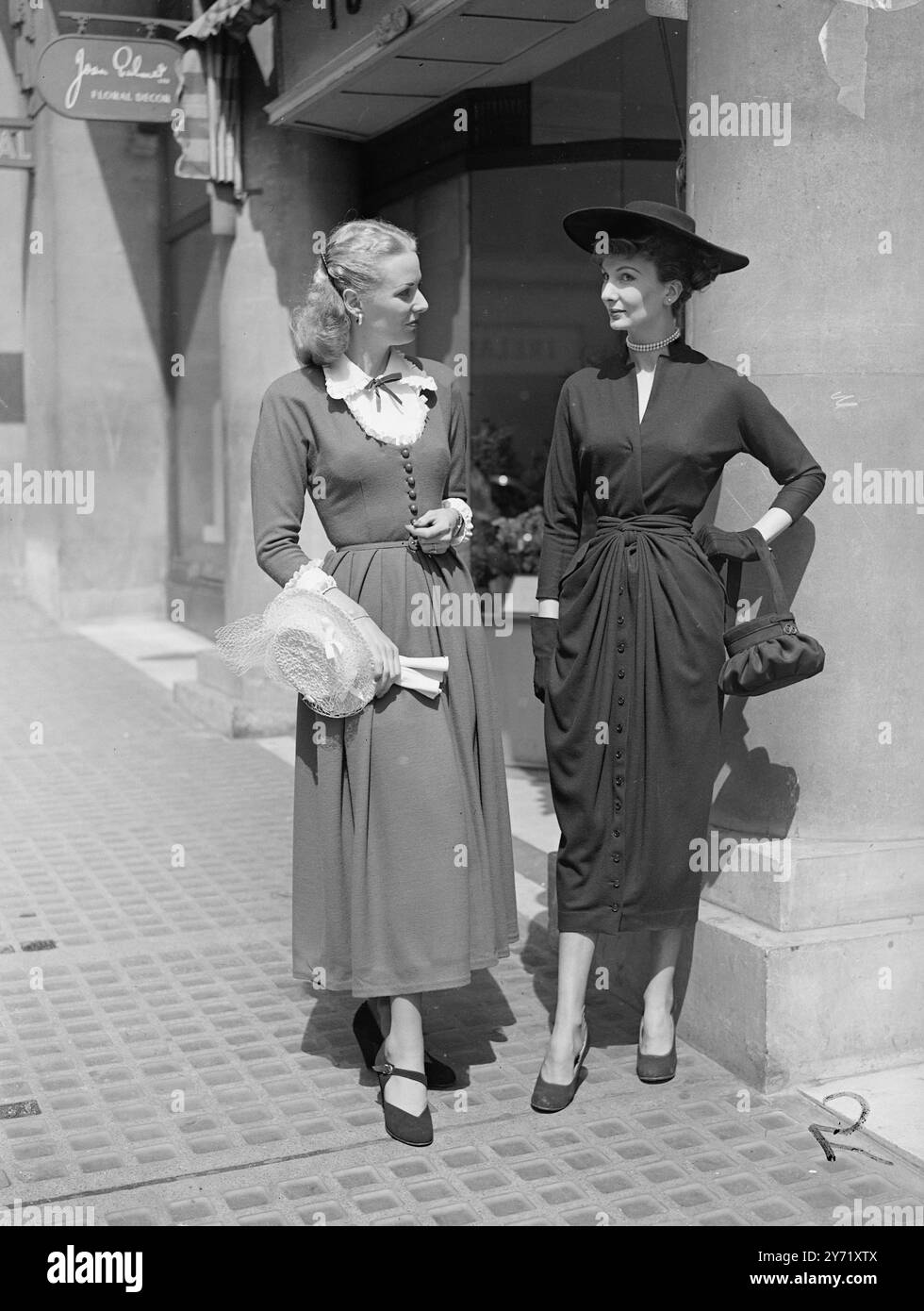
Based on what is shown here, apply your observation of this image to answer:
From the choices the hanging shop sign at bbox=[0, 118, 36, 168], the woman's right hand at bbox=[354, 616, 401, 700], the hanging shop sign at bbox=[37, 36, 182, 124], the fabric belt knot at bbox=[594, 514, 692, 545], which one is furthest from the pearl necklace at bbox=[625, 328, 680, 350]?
the hanging shop sign at bbox=[0, 118, 36, 168]

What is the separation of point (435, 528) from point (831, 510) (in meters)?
1.08

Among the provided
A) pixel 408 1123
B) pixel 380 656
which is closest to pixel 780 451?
pixel 380 656

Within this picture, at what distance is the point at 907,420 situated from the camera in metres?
4.05

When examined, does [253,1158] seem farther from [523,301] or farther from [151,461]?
[151,461]

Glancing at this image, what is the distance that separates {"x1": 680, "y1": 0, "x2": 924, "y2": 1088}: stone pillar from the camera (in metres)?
3.98

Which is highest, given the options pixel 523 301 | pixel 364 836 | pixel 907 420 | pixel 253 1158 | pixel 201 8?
pixel 201 8

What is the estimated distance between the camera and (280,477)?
149 inches

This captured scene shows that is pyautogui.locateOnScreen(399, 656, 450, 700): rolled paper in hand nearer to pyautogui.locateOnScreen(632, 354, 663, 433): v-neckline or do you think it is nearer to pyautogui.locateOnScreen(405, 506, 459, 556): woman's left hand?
pyautogui.locateOnScreen(405, 506, 459, 556): woman's left hand

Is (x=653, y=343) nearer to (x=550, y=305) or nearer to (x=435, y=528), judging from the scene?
(x=435, y=528)

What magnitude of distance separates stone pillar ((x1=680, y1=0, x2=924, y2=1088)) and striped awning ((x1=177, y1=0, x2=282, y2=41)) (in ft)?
14.2

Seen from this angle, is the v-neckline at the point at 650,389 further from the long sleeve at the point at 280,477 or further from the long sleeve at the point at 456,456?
the long sleeve at the point at 280,477

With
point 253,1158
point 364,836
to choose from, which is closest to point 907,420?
point 364,836

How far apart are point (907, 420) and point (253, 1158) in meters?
2.48

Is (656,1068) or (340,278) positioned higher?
(340,278)
